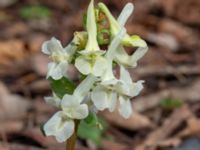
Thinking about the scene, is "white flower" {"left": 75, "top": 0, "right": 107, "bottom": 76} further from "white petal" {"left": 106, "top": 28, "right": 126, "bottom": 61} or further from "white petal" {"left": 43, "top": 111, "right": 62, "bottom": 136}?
"white petal" {"left": 43, "top": 111, "right": 62, "bottom": 136}

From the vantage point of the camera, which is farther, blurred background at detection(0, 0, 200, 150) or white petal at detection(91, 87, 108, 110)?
blurred background at detection(0, 0, 200, 150)

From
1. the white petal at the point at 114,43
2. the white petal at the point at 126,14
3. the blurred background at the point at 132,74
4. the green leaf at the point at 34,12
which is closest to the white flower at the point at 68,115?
the white petal at the point at 114,43

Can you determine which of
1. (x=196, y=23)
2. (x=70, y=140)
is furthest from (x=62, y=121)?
(x=196, y=23)

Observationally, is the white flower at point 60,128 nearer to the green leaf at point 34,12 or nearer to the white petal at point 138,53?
the white petal at point 138,53

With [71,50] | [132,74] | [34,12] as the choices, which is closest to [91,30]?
[71,50]

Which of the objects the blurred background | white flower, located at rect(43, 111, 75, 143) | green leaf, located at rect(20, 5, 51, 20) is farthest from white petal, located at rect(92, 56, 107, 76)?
green leaf, located at rect(20, 5, 51, 20)

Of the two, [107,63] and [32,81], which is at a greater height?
[107,63]

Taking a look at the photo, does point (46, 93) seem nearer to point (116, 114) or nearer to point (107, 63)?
point (116, 114)
